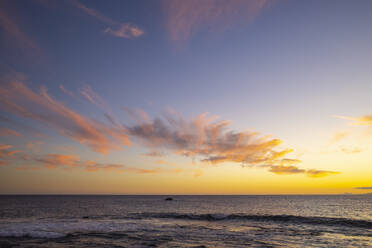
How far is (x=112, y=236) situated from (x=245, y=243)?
1451 cm

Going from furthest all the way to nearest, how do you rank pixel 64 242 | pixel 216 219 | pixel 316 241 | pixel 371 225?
1. pixel 216 219
2. pixel 371 225
3. pixel 316 241
4. pixel 64 242

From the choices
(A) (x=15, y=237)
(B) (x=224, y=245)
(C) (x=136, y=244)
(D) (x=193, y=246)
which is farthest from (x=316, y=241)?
(A) (x=15, y=237)

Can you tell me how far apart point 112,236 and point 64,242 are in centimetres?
514

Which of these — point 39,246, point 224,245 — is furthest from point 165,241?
point 39,246

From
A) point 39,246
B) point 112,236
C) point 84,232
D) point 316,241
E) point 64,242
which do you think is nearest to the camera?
point 39,246

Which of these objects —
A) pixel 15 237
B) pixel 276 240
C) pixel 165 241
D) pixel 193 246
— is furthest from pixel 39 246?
pixel 276 240

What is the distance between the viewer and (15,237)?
24.0 m

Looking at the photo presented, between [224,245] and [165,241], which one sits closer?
[224,245]

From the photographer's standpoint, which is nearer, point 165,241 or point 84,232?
point 165,241

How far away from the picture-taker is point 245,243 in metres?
22.2

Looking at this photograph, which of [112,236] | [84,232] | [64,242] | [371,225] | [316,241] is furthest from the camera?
[371,225]

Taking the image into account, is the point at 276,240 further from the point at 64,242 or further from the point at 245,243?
the point at 64,242

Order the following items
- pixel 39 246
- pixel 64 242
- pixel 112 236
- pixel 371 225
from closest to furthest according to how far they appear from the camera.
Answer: pixel 39 246 < pixel 64 242 < pixel 112 236 < pixel 371 225

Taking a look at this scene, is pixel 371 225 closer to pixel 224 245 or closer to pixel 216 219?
pixel 216 219
